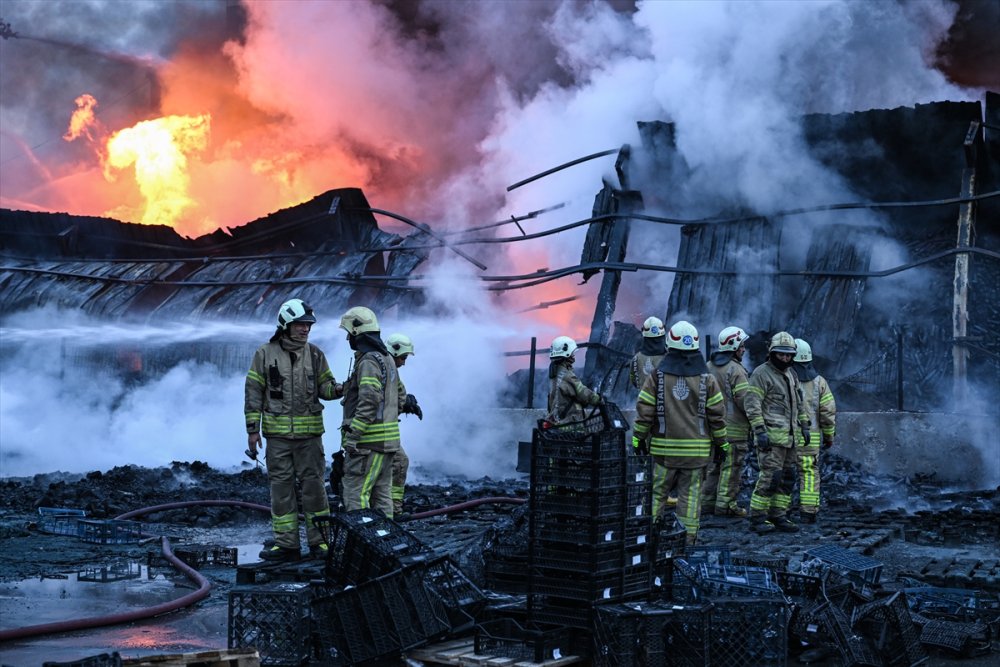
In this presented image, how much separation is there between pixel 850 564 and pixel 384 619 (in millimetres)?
3567

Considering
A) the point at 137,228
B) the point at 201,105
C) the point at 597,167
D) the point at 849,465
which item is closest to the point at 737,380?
the point at 849,465

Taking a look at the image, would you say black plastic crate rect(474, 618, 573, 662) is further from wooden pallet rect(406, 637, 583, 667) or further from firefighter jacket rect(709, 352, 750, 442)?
firefighter jacket rect(709, 352, 750, 442)

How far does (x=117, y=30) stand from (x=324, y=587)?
24.0 meters

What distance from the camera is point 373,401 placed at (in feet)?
30.3

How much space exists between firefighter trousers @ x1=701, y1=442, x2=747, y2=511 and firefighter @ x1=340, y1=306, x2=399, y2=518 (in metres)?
4.52

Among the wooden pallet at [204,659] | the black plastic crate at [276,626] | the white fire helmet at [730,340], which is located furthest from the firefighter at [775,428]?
the wooden pallet at [204,659]

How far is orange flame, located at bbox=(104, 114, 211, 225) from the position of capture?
2864 centimetres

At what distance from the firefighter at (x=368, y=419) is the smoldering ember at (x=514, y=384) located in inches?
1.1

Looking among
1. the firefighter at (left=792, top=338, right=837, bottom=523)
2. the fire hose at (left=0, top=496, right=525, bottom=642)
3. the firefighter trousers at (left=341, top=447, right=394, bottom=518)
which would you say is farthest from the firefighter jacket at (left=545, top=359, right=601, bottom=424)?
the fire hose at (left=0, top=496, right=525, bottom=642)

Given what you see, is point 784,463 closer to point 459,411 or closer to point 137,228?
point 459,411

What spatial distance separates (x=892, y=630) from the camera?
6.59 metres

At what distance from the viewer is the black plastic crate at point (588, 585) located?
6.25m

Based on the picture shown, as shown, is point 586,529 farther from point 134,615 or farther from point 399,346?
point 399,346

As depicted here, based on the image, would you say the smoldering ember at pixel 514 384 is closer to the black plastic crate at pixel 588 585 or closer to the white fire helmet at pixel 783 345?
the black plastic crate at pixel 588 585
